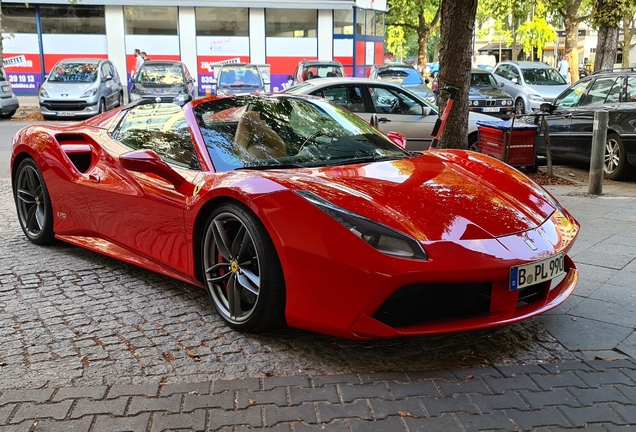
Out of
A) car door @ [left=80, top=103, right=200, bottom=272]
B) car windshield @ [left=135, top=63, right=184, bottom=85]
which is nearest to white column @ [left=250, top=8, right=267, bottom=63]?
car windshield @ [left=135, top=63, right=184, bottom=85]

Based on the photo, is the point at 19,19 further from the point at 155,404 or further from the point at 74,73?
the point at 155,404

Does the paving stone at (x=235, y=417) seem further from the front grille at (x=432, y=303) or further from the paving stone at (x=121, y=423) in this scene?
the front grille at (x=432, y=303)

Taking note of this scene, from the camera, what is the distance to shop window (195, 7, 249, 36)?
28.5 metres

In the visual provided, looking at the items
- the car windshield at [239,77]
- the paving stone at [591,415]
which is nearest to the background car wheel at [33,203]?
the paving stone at [591,415]

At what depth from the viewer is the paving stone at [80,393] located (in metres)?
2.80

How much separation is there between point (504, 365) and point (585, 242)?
271cm

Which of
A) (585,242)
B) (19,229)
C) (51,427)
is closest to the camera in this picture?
(51,427)

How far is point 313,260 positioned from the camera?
298cm

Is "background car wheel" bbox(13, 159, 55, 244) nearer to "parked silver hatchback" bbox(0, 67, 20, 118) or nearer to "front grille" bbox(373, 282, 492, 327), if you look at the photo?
"front grille" bbox(373, 282, 492, 327)

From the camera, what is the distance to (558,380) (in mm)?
2934

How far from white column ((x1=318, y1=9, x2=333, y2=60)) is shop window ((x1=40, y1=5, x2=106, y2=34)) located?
9.65 metres

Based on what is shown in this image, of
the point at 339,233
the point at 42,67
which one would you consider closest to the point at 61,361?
the point at 339,233

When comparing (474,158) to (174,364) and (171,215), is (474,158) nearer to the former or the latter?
(171,215)

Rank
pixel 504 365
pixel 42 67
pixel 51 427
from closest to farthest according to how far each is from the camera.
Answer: pixel 51 427
pixel 504 365
pixel 42 67
